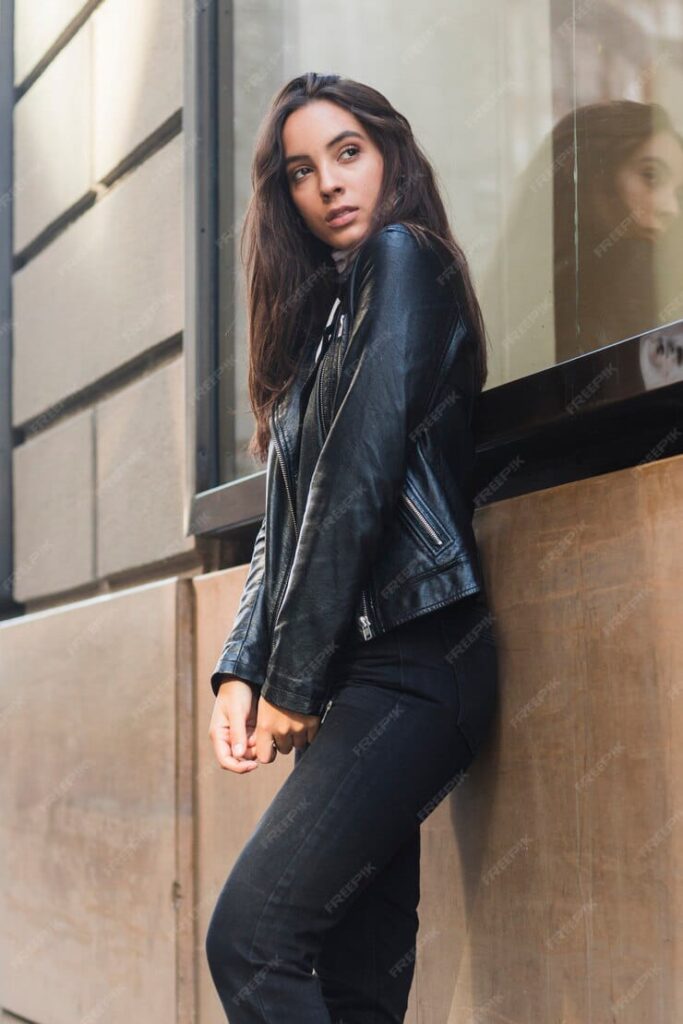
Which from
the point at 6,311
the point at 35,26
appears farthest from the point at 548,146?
the point at 35,26

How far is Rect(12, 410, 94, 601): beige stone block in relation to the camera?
6.29 meters

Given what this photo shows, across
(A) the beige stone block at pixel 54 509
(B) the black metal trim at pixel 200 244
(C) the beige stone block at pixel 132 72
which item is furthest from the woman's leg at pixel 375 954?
(C) the beige stone block at pixel 132 72

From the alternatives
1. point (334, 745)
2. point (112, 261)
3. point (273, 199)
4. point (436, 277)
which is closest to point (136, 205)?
point (112, 261)

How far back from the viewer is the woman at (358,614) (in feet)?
8.62

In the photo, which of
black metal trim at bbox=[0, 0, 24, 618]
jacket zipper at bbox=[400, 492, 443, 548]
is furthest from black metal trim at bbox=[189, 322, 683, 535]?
black metal trim at bbox=[0, 0, 24, 618]

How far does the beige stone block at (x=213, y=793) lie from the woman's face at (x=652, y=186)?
1.63m

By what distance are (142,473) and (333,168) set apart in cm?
274

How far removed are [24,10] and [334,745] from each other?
232 inches

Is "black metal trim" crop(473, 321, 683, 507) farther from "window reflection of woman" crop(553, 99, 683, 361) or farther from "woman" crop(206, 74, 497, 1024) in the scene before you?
"window reflection of woman" crop(553, 99, 683, 361)

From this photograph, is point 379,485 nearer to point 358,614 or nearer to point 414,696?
point 358,614

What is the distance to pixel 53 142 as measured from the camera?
6953mm

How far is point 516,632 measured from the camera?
3209mm

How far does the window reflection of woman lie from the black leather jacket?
84cm

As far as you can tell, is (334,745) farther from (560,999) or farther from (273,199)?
(273,199)
